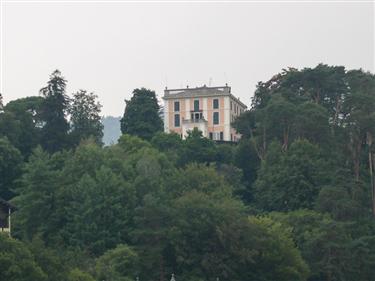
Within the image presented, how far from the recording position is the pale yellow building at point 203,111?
97.1 metres

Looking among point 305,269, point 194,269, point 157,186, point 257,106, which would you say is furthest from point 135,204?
point 257,106

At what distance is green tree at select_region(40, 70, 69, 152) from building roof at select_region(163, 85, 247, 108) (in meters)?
22.1

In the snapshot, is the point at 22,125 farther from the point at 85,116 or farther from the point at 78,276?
the point at 78,276

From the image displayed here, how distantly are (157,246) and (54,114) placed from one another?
2448cm

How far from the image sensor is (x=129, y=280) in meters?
49.5

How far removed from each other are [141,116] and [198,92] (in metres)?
15.9

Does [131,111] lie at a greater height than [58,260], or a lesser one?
greater

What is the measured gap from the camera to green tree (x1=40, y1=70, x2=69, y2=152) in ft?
246

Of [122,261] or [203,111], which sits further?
[203,111]

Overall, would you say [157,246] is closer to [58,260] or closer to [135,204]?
[135,204]

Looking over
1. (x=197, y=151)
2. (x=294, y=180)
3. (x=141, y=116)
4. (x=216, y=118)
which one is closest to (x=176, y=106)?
(x=216, y=118)

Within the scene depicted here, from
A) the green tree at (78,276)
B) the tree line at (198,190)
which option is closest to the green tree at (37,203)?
the tree line at (198,190)

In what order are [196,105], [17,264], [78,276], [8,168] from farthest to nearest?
1. [196,105]
2. [8,168]
3. [78,276]
4. [17,264]

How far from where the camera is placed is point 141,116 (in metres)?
84.1
